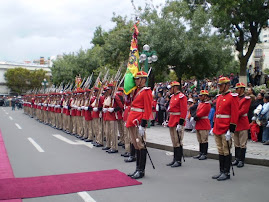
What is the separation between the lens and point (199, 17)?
69.6 ft

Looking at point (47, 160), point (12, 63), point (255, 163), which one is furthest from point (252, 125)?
point (12, 63)

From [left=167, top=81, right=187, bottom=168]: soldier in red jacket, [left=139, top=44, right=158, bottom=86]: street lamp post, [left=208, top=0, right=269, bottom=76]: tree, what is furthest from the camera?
[left=208, top=0, right=269, bottom=76]: tree

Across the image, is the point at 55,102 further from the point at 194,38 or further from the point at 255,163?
the point at 255,163

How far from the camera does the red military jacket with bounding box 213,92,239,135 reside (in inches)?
270

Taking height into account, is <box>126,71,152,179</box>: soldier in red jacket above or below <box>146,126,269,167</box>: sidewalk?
above

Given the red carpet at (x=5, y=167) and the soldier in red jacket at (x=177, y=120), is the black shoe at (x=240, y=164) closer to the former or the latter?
the soldier in red jacket at (x=177, y=120)

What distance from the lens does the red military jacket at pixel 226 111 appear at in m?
6.86

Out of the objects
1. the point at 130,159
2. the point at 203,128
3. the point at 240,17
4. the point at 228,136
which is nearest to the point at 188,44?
the point at 240,17

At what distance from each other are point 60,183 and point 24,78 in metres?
74.7

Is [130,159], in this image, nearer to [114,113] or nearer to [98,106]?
[114,113]

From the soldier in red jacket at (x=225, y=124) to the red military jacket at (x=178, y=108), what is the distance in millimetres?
1225

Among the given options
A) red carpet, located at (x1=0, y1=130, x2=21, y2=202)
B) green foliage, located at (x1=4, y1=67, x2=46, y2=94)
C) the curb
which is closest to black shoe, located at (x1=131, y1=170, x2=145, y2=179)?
red carpet, located at (x1=0, y1=130, x2=21, y2=202)

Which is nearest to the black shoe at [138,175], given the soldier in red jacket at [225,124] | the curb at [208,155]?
the soldier in red jacket at [225,124]

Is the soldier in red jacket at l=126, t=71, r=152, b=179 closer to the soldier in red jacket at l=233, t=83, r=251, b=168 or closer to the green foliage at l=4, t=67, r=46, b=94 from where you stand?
the soldier in red jacket at l=233, t=83, r=251, b=168
